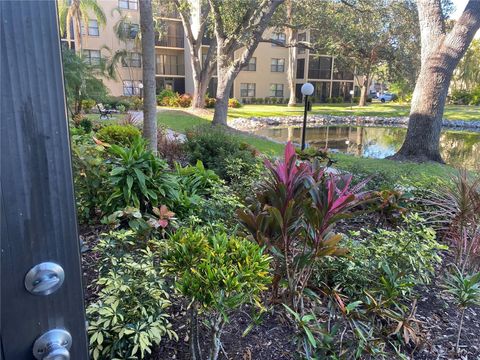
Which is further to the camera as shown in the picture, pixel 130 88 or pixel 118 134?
pixel 130 88

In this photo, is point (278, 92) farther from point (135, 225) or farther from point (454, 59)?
point (135, 225)

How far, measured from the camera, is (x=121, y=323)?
6.73 feet

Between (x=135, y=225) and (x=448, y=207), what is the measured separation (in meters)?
3.16

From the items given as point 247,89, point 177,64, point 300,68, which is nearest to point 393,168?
point 177,64

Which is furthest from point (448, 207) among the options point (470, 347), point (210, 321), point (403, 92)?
point (403, 92)

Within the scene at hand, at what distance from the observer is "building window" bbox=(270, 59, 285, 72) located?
37688mm

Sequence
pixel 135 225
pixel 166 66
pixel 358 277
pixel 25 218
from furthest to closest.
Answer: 1. pixel 166 66
2. pixel 135 225
3. pixel 358 277
4. pixel 25 218

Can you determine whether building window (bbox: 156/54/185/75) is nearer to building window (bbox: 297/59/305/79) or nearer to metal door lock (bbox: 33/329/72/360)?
building window (bbox: 297/59/305/79)

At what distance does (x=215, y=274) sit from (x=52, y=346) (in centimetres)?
111

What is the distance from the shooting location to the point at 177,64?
33.6m

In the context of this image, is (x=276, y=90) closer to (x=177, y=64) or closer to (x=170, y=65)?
(x=177, y=64)

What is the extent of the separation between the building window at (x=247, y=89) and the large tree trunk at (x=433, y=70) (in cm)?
2727

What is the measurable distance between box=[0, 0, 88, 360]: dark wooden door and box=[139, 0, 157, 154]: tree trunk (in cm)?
525

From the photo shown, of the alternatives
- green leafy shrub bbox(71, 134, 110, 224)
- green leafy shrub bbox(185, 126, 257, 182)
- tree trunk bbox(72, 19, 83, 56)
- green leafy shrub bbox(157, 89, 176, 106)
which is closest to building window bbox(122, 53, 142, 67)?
tree trunk bbox(72, 19, 83, 56)
